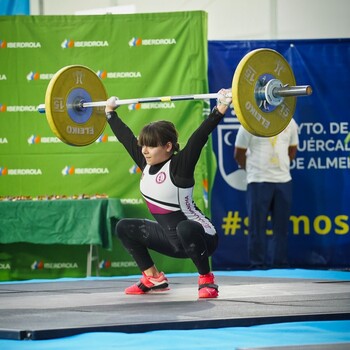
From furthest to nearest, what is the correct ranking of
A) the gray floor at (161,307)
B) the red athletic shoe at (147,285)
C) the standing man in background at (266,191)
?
1. the standing man in background at (266,191)
2. the red athletic shoe at (147,285)
3. the gray floor at (161,307)

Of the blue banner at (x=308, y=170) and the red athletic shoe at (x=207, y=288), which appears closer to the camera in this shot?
the red athletic shoe at (x=207, y=288)

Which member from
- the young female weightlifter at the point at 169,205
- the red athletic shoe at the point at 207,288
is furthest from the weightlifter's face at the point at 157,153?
the red athletic shoe at the point at 207,288

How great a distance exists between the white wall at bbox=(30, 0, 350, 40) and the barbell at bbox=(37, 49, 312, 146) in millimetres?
6817

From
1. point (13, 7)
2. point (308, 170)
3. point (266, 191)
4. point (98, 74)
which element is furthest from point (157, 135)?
point (13, 7)

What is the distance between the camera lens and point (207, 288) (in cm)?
596

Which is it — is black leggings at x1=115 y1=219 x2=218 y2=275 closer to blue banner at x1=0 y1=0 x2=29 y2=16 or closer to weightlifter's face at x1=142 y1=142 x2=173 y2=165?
weightlifter's face at x1=142 y1=142 x2=173 y2=165

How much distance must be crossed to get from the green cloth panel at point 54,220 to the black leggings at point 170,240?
2.45 meters

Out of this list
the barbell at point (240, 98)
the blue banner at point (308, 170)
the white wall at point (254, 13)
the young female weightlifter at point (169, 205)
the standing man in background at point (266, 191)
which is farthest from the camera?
the white wall at point (254, 13)

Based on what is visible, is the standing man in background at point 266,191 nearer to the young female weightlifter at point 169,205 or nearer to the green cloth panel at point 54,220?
the green cloth panel at point 54,220

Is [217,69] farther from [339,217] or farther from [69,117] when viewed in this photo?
[69,117]

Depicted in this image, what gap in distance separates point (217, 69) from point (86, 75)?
2.95 meters

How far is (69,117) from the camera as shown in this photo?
268 inches

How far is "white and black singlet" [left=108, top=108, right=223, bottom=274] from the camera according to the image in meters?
5.90

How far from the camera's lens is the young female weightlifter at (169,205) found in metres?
5.90
